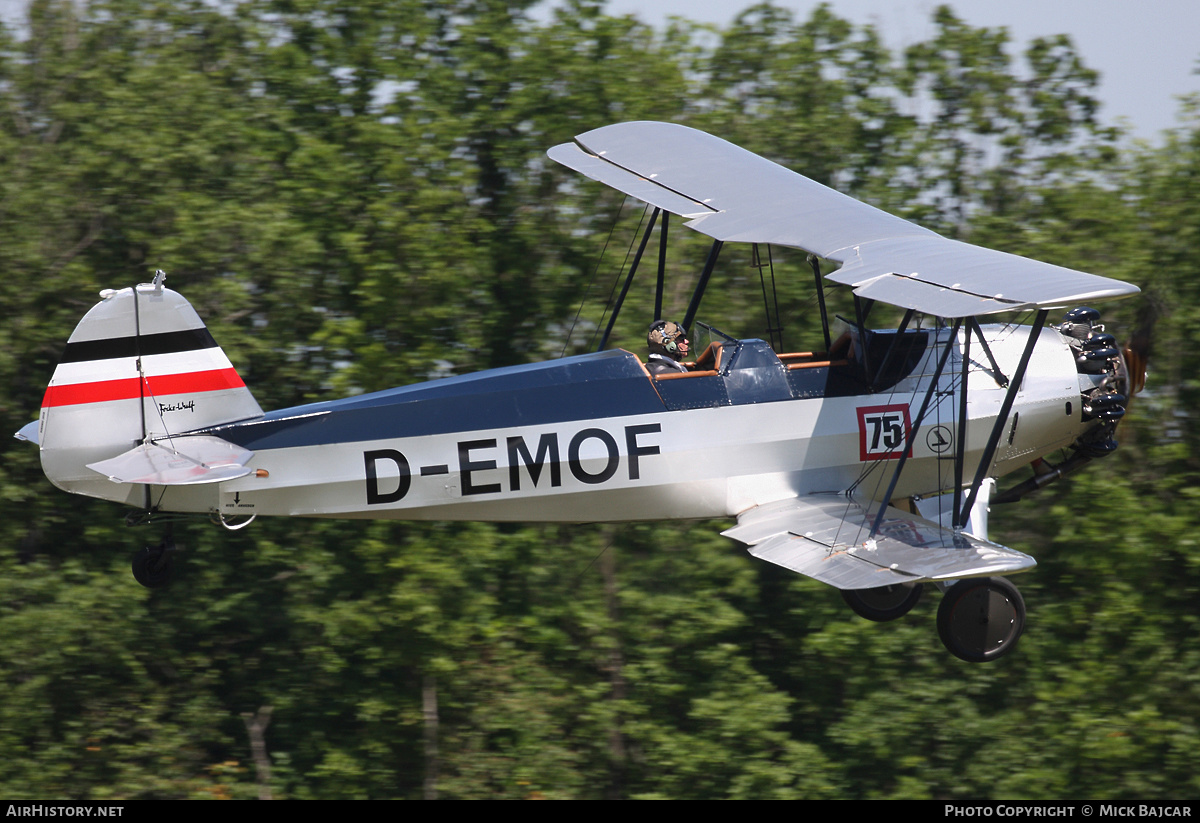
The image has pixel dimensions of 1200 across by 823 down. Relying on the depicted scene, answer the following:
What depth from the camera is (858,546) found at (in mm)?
7930

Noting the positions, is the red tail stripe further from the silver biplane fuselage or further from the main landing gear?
the main landing gear

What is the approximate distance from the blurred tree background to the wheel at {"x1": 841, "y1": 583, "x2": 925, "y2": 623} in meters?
3.99

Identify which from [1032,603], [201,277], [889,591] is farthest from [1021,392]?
[201,277]

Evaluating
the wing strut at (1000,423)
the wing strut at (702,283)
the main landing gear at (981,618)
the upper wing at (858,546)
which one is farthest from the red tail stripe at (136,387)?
the wing strut at (1000,423)

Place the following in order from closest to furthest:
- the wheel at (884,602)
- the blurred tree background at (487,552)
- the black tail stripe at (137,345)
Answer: the black tail stripe at (137,345), the wheel at (884,602), the blurred tree background at (487,552)

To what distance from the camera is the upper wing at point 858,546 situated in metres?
7.37

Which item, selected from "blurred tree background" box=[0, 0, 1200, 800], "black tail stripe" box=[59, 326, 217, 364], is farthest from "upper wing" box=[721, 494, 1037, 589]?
"blurred tree background" box=[0, 0, 1200, 800]

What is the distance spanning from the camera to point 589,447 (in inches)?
338

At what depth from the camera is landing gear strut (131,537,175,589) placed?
852 cm

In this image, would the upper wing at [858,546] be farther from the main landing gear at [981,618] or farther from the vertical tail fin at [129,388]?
the vertical tail fin at [129,388]

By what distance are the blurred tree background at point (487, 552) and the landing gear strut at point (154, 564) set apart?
435 centimetres

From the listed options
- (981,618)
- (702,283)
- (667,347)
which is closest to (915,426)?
(981,618)

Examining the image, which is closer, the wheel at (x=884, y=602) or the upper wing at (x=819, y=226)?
the upper wing at (x=819, y=226)

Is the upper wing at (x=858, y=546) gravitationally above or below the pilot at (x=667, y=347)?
below
